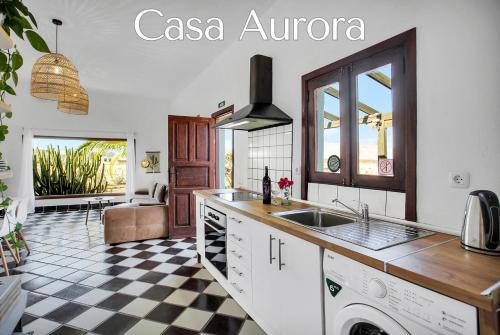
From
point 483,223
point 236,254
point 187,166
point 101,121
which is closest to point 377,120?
point 483,223

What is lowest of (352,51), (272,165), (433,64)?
(272,165)

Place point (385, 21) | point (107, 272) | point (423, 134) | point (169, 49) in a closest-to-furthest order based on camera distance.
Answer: point (423, 134)
point (385, 21)
point (107, 272)
point (169, 49)

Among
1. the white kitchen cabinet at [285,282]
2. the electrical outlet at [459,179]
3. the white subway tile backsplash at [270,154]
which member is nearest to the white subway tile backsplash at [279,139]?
the white subway tile backsplash at [270,154]

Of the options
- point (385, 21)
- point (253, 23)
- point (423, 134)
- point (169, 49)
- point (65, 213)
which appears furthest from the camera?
point (65, 213)

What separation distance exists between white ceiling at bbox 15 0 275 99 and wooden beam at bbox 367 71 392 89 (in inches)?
63.1

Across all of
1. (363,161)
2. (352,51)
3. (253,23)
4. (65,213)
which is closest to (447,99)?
(363,161)

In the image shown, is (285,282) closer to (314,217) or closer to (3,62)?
(314,217)

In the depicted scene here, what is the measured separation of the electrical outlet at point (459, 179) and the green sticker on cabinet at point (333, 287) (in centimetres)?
80

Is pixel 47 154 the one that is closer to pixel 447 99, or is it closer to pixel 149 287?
pixel 149 287

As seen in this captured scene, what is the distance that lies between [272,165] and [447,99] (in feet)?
5.57

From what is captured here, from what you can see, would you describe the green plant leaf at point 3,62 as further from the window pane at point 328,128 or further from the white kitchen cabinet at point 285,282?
the window pane at point 328,128

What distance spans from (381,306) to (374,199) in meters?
0.89

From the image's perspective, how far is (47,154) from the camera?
20.0 feet

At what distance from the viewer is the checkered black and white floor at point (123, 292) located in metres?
1.91
